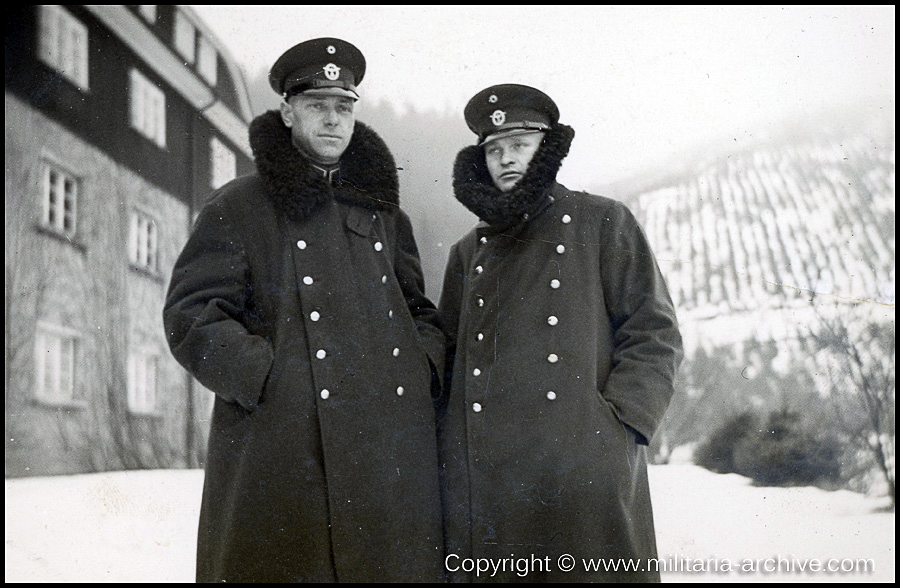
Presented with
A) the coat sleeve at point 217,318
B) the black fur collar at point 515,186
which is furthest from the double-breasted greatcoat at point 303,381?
the black fur collar at point 515,186

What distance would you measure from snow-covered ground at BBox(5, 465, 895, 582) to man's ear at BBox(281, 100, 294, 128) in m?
1.37

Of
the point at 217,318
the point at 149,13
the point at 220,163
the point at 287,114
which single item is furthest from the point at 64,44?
the point at 217,318

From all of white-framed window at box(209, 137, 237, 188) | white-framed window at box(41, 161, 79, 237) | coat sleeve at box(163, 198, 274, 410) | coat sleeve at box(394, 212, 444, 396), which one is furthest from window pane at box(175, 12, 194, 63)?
coat sleeve at box(394, 212, 444, 396)

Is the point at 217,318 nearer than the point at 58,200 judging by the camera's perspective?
Yes

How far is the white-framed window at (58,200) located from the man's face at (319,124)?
3.13ft

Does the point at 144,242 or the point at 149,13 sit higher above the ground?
the point at 149,13

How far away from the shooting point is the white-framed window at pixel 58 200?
2889 mm

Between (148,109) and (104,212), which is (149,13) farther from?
(104,212)

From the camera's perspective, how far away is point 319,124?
2594 millimetres

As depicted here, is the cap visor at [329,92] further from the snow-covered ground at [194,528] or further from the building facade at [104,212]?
the snow-covered ground at [194,528]

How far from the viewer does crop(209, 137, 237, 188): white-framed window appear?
2.75 m

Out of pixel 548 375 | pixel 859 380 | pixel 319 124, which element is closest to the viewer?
pixel 548 375

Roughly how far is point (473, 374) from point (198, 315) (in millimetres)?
910

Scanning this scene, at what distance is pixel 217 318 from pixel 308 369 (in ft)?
1.07
